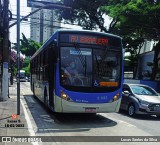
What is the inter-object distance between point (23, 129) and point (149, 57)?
3545cm

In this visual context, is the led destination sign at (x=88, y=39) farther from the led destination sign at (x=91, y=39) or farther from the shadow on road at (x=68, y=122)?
the shadow on road at (x=68, y=122)

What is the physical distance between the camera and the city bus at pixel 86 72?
11266 millimetres

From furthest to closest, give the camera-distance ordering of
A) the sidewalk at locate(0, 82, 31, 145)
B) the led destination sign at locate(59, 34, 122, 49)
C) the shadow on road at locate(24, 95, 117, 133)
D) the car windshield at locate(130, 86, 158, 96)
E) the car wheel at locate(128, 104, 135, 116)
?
1. the car windshield at locate(130, 86, 158, 96)
2. the car wheel at locate(128, 104, 135, 116)
3. the led destination sign at locate(59, 34, 122, 49)
4. the shadow on road at locate(24, 95, 117, 133)
5. the sidewalk at locate(0, 82, 31, 145)

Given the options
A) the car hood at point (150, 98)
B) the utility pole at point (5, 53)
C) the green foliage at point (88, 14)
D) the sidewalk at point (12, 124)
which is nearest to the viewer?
the sidewalk at point (12, 124)

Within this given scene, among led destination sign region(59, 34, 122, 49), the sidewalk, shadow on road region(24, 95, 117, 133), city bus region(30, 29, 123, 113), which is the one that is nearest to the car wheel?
shadow on road region(24, 95, 117, 133)

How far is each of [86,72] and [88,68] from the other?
0.54 feet

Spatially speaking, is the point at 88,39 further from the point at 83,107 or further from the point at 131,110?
the point at 131,110

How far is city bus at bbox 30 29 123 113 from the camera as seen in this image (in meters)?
11.3

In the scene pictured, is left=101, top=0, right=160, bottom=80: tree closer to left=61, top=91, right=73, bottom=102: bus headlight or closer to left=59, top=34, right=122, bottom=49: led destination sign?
left=59, top=34, right=122, bottom=49: led destination sign

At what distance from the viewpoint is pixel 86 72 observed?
449 inches

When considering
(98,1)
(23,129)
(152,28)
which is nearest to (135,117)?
(23,129)

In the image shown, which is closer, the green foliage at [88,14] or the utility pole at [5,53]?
the utility pole at [5,53]

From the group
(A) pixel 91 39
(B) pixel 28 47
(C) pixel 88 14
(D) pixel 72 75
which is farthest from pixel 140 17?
(B) pixel 28 47

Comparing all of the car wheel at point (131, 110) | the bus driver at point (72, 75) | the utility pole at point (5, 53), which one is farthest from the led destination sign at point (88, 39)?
the utility pole at point (5, 53)
